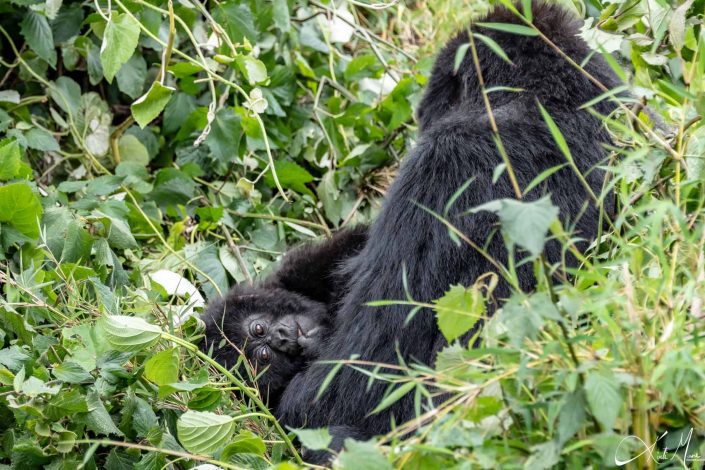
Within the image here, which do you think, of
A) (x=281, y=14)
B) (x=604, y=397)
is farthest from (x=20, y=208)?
(x=604, y=397)

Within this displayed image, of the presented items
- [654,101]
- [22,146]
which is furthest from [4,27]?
[654,101]

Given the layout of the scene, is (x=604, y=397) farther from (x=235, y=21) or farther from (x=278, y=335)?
(x=235, y=21)

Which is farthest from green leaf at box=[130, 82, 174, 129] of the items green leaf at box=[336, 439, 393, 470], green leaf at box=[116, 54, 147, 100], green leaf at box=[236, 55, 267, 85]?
green leaf at box=[336, 439, 393, 470]

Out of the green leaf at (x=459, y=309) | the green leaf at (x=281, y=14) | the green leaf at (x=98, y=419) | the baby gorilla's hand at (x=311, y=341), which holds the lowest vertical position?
the baby gorilla's hand at (x=311, y=341)

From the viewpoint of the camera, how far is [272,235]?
4699mm

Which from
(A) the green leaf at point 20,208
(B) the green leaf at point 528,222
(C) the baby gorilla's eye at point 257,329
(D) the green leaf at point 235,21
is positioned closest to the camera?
(B) the green leaf at point 528,222

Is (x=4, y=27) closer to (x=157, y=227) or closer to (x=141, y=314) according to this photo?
(x=157, y=227)

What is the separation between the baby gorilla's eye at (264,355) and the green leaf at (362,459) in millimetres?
2026

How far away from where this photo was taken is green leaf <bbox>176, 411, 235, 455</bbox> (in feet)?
8.68

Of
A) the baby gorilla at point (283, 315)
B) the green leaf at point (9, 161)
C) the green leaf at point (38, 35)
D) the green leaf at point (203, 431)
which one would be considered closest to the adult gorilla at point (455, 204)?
the green leaf at point (203, 431)

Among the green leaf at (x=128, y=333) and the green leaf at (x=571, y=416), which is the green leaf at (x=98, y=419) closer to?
the green leaf at (x=128, y=333)

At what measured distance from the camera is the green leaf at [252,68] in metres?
4.20

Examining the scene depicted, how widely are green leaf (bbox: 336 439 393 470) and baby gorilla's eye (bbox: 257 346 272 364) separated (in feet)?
6.65

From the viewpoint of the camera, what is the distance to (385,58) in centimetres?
555
